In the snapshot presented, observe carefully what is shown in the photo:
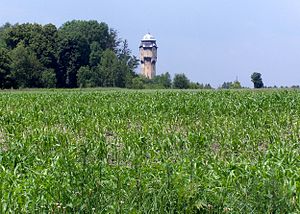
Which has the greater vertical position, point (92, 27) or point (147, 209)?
point (92, 27)

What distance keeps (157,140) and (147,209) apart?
184 inches

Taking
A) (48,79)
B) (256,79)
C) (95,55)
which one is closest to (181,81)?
(256,79)

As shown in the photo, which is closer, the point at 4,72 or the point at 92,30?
the point at 4,72

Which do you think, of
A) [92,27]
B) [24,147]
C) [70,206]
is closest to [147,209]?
[70,206]

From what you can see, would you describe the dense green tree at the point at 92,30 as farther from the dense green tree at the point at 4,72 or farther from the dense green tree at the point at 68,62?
the dense green tree at the point at 4,72

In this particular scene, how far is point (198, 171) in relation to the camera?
6062mm

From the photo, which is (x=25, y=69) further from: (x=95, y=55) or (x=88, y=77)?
(x=95, y=55)

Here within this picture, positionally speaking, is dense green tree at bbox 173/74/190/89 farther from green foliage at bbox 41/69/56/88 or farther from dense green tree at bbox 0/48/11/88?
dense green tree at bbox 0/48/11/88

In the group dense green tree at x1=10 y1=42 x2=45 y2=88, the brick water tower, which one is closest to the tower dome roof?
the brick water tower

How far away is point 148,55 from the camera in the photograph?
153375 mm

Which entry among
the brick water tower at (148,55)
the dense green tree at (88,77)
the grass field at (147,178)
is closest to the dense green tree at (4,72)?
the dense green tree at (88,77)

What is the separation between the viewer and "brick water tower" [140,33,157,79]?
497 ft

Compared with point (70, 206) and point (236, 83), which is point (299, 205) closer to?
point (70, 206)

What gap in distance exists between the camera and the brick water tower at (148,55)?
497ft
